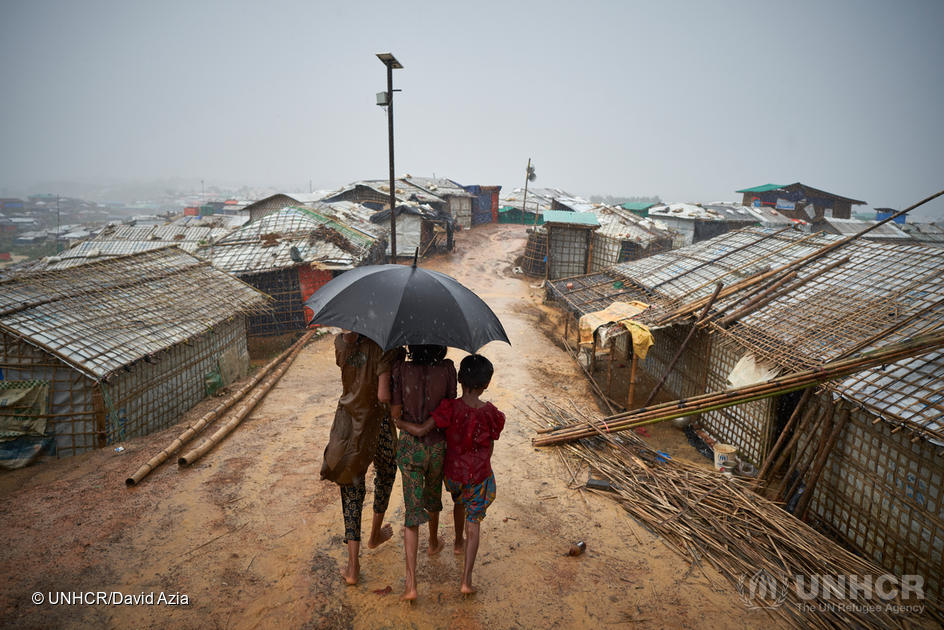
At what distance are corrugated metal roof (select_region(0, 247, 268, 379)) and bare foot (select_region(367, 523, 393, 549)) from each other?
19.0 ft

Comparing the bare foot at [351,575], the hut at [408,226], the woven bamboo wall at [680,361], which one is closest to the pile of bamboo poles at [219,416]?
the bare foot at [351,575]

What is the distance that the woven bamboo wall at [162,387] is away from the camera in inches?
313

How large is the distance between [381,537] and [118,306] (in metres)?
8.35

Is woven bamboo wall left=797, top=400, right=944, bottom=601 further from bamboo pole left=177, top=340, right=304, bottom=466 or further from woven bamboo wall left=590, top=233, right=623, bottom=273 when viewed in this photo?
woven bamboo wall left=590, top=233, right=623, bottom=273

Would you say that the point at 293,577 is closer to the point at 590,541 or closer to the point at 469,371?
the point at 469,371

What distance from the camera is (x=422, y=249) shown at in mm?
27016

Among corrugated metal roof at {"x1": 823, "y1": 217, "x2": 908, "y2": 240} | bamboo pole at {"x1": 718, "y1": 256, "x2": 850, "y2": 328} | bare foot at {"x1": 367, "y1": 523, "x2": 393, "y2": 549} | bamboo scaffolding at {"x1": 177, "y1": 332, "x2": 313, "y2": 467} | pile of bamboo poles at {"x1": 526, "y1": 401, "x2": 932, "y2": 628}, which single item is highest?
corrugated metal roof at {"x1": 823, "y1": 217, "x2": 908, "y2": 240}

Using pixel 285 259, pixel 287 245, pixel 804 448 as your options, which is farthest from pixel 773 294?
pixel 287 245

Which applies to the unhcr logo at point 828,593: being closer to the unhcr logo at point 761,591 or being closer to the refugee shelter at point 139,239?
the unhcr logo at point 761,591

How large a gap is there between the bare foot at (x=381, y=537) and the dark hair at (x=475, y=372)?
6.39 ft

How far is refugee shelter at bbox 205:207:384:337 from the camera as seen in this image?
16859 mm

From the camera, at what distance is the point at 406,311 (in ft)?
11.2

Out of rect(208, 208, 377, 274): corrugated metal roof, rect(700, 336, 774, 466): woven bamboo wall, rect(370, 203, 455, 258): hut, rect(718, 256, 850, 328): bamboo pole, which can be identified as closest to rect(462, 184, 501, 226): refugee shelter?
rect(370, 203, 455, 258): hut

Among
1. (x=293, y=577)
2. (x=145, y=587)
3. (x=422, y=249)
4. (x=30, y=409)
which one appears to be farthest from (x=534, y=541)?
(x=422, y=249)
